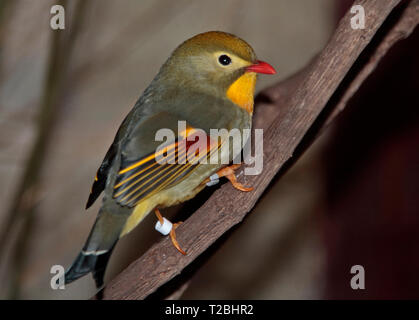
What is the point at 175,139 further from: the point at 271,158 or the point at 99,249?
the point at 99,249

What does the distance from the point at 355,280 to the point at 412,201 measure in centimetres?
52

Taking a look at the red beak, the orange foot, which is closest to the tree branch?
the orange foot

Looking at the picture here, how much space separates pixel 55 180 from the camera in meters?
2.99

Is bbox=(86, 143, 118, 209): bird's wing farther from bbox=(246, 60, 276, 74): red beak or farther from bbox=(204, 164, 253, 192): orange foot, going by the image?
bbox=(246, 60, 276, 74): red beak

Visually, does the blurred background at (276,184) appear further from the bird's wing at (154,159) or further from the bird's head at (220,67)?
the bird's wing at (154,159)

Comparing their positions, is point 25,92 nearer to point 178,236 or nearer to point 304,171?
point 178,236

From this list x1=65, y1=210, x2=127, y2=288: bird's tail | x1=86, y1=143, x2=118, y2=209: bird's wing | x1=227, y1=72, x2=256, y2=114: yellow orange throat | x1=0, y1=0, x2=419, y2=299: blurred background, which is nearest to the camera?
x1=65, y1=210, x2=127, y2=288: bird's tail

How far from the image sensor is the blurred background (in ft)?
9.53

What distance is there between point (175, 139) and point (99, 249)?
1.39ft

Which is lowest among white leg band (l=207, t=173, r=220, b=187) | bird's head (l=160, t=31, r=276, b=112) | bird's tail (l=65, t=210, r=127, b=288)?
bird's tail (l=65, t=210, r=127, b=288)

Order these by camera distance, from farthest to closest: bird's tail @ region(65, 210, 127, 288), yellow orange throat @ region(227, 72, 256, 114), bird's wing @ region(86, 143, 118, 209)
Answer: yellow orange throat @ region(227, 72, 256, 114) < bird's wing @ region(86, 143, 118, 209) < bird's tail @ region(65, 210, 127, 288)

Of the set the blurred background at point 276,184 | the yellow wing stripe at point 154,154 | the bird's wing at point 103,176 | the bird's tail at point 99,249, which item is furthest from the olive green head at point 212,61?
the blurred background at point 276,184

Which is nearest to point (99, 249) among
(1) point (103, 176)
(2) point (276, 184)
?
(1) point (103, 176)
